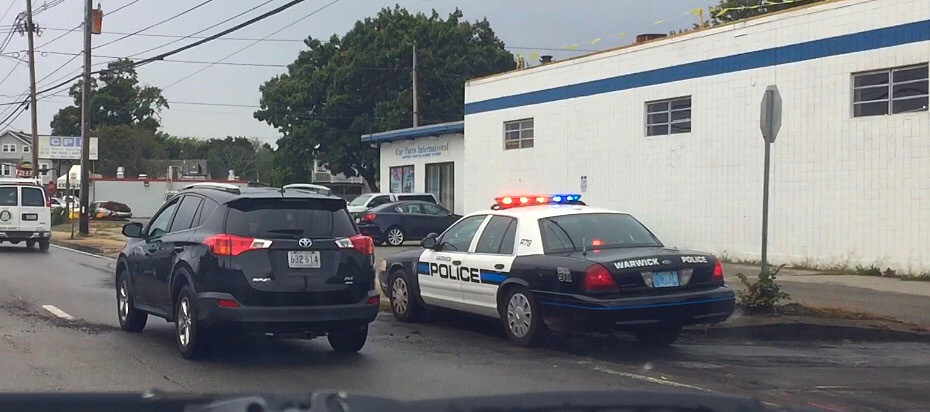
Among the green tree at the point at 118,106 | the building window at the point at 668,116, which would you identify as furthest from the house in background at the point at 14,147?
the building window at the point at 668,116

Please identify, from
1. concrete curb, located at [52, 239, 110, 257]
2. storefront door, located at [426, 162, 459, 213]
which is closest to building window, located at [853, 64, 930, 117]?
storefront door, located at [426, 162, 459, 213]

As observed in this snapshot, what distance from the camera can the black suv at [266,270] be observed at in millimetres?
8875

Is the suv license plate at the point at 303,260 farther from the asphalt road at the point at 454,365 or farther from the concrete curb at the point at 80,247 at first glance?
the concrete curb at the point at 80,247

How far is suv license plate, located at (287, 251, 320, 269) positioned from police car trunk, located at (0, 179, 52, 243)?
809 inches

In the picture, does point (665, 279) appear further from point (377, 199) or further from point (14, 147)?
point (14, 147)

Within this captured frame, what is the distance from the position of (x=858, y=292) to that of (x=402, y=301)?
669 centimetres

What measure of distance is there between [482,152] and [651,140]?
7.59 m

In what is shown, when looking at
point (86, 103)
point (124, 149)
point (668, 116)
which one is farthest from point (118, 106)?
point (668, 116)

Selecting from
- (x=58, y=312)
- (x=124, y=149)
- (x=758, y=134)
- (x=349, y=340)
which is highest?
(x=124, y=149)

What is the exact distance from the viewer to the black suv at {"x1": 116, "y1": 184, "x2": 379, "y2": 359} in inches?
349

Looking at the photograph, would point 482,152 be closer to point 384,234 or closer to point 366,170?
point 384,234

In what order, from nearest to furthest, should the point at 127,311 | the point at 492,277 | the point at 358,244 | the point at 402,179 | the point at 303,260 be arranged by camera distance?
the point at 303,260 < the point at 358,244 < the point at 492,277 < the point at 127,311 < the point at 402,179

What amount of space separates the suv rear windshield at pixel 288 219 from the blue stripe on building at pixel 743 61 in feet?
38.5

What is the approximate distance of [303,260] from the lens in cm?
910
